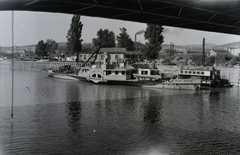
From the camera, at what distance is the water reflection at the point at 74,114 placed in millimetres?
11258

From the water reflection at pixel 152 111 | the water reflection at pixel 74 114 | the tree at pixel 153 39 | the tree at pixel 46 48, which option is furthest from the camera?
the tree at pixel 46 48

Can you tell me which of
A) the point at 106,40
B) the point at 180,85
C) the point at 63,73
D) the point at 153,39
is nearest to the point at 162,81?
the point at 180,85

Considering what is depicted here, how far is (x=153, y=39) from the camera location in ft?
109

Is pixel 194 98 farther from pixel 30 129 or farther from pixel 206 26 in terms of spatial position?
pixel 30 129

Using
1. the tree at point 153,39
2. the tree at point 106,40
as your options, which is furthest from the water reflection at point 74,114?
the tree at point 153,39

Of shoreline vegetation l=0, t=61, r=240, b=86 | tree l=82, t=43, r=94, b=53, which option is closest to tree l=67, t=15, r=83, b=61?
tree l=82, t=43, r=94, b=53

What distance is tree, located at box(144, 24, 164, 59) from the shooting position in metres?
32.8

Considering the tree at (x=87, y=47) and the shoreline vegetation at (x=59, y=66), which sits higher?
the tree at (x=87, y=47)

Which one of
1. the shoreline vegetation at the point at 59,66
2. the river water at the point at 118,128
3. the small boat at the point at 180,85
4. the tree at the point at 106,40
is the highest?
the tree at the point at 106,40

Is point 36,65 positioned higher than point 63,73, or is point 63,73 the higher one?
point 36,65

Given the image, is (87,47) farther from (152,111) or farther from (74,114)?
(74,114)

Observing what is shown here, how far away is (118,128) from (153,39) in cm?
2348

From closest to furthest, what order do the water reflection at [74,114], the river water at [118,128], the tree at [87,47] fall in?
the river water at [118,128] < the water reflection at [74,114] < the tree at [87,47]

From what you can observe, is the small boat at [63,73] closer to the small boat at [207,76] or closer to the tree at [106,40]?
the tree at [106,40]
